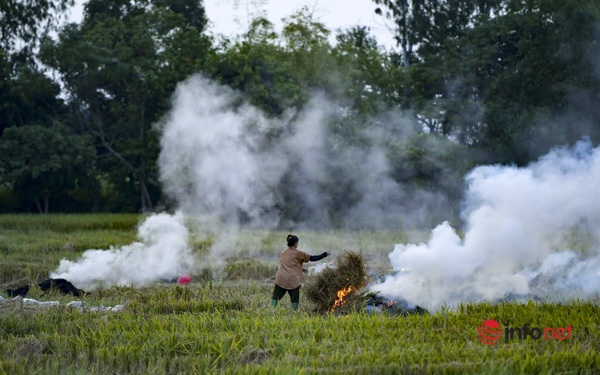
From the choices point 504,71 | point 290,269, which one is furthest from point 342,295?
point 504,71

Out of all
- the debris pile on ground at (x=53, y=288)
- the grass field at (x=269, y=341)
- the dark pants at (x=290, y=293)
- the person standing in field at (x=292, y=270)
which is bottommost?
the grass field at (x=269, y=341)

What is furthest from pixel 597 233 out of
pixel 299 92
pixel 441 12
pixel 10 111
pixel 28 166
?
pixel 10 111

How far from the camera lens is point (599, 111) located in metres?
27.5

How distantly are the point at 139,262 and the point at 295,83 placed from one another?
1848 cm

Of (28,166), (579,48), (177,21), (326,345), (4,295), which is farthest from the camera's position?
(177,21)

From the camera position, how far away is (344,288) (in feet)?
32.3

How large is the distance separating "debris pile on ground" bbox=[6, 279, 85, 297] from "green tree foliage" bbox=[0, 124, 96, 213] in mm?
17655

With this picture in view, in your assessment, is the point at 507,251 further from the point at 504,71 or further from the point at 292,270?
the point at 504,71

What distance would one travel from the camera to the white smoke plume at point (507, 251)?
10969 mm

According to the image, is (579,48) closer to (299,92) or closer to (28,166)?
(299,92)

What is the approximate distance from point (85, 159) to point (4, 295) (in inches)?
770

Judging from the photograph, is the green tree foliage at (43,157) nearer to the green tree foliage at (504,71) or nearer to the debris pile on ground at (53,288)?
the green tree foliage at (504,71)

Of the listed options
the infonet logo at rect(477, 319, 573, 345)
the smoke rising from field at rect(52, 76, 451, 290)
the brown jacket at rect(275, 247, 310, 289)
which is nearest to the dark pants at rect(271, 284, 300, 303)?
the brown jacket at rect(275, 247, 310, 289)

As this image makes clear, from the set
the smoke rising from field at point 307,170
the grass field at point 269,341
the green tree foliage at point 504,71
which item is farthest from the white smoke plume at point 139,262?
the green tree foliage at point 504,71
